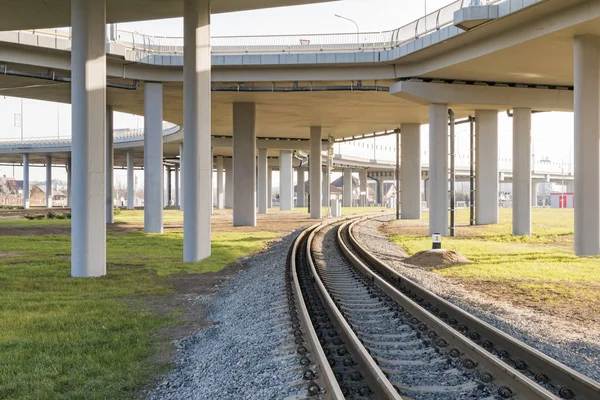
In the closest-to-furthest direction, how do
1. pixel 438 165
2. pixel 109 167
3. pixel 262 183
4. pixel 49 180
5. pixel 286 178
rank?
pixel 438 165
pixel 109 167
pixel 286 178
pixel 262 183
pixel 49 180

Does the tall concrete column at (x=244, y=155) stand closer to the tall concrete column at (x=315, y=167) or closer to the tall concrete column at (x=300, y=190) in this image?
the tall concrete column at (x=315, y=167)

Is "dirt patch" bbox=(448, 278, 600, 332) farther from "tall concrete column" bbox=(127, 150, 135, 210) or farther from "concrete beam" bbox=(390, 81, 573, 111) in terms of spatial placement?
"tall concrete column" bbox=(127, 150, 135, 210)

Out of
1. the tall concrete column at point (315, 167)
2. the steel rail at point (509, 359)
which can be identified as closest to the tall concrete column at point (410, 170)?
the tall concrete column at point (315, 167)

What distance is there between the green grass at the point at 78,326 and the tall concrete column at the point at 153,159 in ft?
33.7

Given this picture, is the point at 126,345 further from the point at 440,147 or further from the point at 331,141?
the point at 331,141

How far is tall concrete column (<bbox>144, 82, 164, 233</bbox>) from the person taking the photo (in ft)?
91.5

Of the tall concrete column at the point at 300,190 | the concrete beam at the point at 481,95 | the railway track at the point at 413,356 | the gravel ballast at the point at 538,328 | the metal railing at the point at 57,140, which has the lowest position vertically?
the gravel ballast at the point at 538,328

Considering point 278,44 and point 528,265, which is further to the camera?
point 278,44

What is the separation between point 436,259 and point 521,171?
556 inches

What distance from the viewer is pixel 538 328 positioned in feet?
27.2

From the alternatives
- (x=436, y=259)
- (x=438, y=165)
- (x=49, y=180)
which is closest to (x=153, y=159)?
(x=438, y=165)

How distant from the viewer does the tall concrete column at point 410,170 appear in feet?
149

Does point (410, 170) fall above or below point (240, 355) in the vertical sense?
above

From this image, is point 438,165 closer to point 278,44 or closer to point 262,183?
point 278,44
